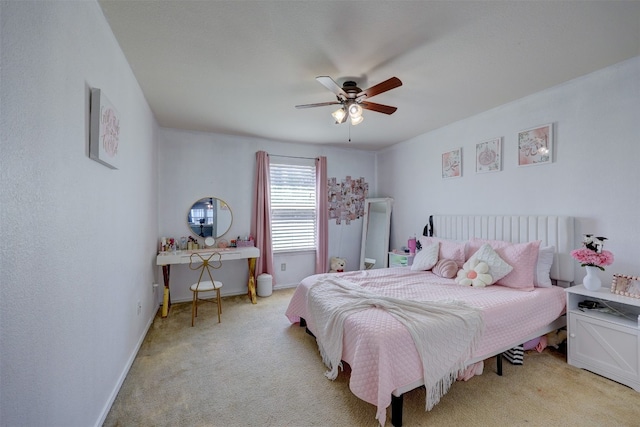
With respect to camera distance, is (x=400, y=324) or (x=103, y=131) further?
(x=400, y=324)

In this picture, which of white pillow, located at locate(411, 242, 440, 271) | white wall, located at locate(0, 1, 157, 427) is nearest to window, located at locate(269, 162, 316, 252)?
white pillow, located at locate(411, 242, 440, 271)

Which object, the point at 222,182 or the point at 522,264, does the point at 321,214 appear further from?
the point at 522,264

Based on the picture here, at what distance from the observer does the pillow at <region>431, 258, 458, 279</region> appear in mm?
3088

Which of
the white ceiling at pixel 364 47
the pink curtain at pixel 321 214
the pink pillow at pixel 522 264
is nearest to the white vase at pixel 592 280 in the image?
the pink pillow at pixel 522 264

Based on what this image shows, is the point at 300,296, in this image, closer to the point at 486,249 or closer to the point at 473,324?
the point at 473,324

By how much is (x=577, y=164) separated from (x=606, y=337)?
1.54 metres

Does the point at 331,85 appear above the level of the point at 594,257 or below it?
above

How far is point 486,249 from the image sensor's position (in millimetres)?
2898

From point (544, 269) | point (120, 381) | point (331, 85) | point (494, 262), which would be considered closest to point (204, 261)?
point (120, 381)

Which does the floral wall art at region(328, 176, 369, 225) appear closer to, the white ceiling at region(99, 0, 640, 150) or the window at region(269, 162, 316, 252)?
the window at region(269, 162, 316, 252)

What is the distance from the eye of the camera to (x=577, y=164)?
2631 mm

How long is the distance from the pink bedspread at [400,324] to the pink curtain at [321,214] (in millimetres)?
1657

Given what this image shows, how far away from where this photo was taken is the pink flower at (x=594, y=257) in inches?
Answer: 86.5

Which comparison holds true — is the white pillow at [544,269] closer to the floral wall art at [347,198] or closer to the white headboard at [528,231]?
the white headboard at [528,231]
